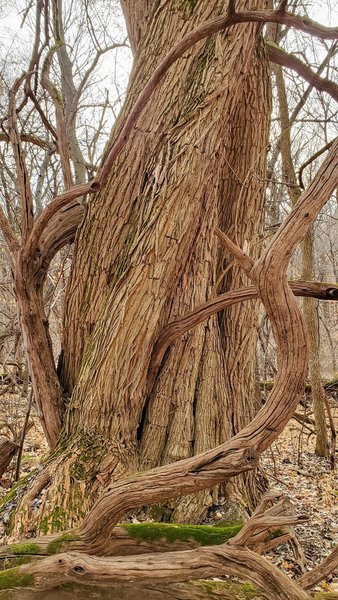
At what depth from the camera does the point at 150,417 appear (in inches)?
138

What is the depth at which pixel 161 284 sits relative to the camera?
3.38 meters

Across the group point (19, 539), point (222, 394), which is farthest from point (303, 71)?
point (19, 539)

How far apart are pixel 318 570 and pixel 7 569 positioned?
4.15 feet

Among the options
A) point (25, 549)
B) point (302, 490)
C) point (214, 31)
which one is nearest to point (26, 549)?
point (25, 549)

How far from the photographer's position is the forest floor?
3520 mm

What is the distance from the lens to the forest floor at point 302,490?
352 centimetres

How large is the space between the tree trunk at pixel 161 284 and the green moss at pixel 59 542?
69cm

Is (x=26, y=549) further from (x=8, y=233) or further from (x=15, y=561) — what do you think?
(x=8, y=233)

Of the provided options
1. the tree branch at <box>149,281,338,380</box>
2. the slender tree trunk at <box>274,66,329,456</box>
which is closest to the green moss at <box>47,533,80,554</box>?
the tree branch at <box>149,281,338,380</box>

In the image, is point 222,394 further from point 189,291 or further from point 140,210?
point 140,210

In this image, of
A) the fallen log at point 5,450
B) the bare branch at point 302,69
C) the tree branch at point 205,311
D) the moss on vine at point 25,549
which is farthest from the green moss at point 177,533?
the bare branch at point 302,69

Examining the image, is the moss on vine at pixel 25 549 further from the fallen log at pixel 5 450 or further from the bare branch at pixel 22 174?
the bare branch at pixel 22 174

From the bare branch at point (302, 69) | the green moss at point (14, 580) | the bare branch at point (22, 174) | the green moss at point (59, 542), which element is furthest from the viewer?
the bare branch at point (302, 69)

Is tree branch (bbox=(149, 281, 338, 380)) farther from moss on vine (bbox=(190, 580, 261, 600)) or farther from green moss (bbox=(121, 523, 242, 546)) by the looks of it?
moss on vine (bbox=(190, 580, 261, 600))
